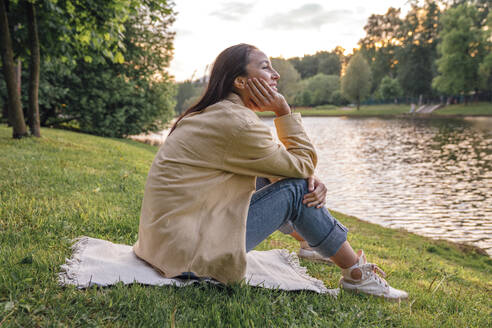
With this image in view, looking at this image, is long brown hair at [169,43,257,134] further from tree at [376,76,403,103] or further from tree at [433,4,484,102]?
tree at [376,76,403,103]

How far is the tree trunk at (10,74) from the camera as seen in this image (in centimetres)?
812

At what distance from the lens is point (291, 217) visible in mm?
2432

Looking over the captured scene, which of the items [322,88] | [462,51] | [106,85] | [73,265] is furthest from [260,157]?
[322,88]

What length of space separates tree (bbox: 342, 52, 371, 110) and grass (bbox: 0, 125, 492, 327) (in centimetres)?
6258

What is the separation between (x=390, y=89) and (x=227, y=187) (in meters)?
68.8

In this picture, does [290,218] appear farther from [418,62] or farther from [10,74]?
[418,62]

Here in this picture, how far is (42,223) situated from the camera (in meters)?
3.23

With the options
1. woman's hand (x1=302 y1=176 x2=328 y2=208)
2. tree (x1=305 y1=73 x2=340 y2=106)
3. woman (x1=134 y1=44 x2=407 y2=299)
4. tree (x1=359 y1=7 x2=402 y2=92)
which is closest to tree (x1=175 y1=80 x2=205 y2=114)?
woman (x1=134 y1=44 x2=407 y2=299)

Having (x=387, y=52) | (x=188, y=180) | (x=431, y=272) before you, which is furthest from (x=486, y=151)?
(x=387, y=52)

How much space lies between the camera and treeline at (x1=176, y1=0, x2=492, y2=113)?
145ft

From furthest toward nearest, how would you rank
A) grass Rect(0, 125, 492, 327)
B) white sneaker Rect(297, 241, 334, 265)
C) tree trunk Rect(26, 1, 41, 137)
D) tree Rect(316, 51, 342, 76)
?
tree Rect(316, 51, 342, 76) → tree trunk Rect(26, 1, 41, 137) → white sneaker Rect(297, 241, 334, 265) → grass Rect(0, 125, 492, 327)

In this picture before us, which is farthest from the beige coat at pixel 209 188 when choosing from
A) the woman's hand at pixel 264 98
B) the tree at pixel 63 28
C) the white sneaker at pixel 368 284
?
the tree at pixel 63 28

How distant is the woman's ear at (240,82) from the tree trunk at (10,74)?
817 cm

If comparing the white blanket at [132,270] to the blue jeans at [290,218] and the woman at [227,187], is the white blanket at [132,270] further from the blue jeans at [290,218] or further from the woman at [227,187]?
the blue jeans at [290,218]
